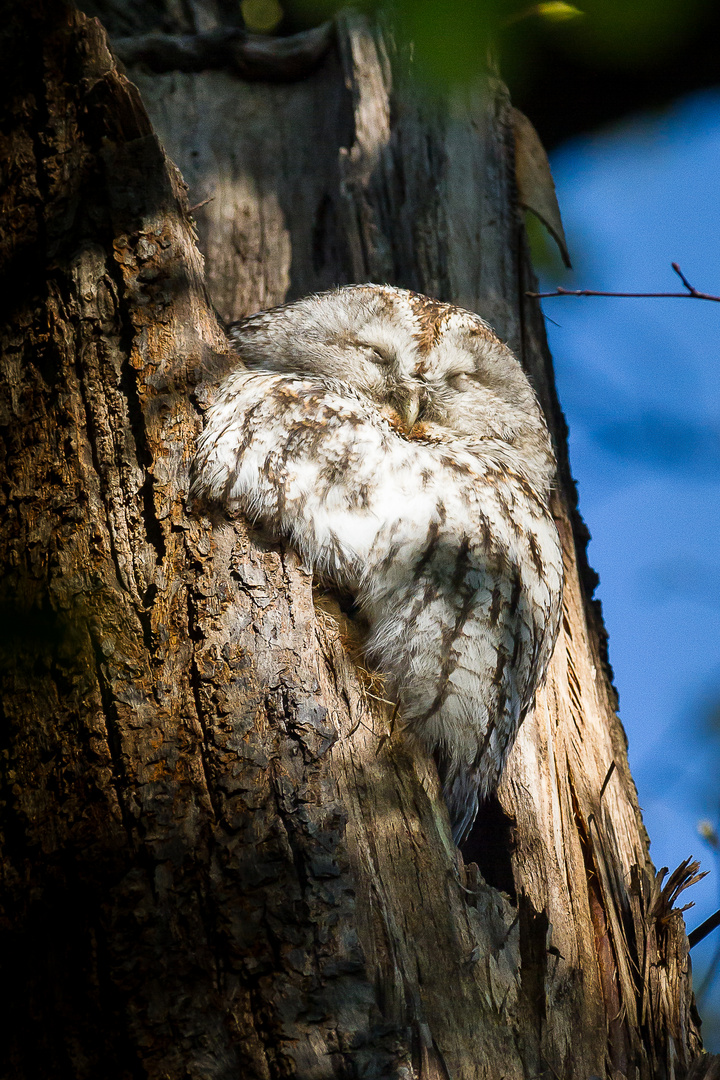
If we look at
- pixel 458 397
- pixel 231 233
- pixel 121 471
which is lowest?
pixel 121 471

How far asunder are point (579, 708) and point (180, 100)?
2.73m

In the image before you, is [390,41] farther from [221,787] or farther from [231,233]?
[221,787]

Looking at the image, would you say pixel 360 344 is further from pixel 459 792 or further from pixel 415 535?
pixel 459 792

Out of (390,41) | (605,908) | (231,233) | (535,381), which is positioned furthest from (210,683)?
(390,41)

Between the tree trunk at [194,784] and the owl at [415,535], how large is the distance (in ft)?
0.27

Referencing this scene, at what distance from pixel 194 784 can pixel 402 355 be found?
Answer: 4.76ft

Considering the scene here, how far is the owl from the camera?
2.11 meters

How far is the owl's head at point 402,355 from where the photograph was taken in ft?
8.81

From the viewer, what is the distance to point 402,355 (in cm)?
271

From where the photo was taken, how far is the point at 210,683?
1.81 metres

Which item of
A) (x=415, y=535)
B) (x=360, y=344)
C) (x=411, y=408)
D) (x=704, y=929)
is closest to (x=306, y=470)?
(x=415, y=535)

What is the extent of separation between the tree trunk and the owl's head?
47 centimetres

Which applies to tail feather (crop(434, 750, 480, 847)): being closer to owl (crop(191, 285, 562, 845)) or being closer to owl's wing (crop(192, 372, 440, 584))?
owl (crop(191, 285, 562, 845))

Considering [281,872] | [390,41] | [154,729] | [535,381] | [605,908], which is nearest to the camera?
[281,872]
